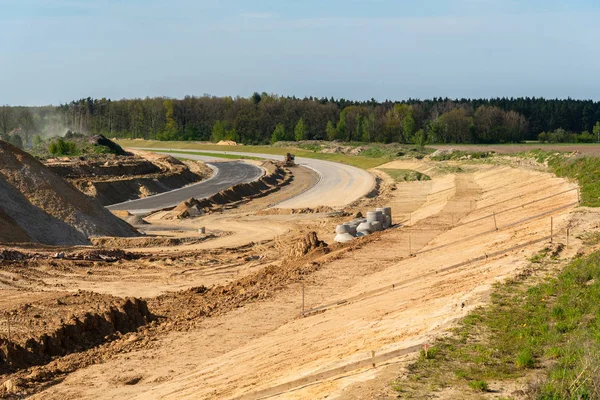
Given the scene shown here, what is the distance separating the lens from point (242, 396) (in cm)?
1325

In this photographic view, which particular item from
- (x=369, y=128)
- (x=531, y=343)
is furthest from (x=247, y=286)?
(x=369, y=128)

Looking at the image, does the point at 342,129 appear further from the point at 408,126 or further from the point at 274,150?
the point at 274,150

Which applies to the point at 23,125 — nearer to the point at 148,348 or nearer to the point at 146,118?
the point at 146,118

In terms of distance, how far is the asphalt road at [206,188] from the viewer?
5712 cm

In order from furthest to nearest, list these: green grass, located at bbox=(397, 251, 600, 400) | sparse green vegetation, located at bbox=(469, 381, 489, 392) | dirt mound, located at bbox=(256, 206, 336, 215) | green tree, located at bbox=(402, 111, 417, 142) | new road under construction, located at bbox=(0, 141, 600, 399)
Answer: green tree, located at bbox=(402, 111, 417, 142) < dirt mound, located at bbox=(256, 206, 336, 215) < new road under construction, located at bbox=(0, 141, 600, 399) < sparse green vegetation, located at bbox=(469, 381, 489, 392) < green grass, located at bbox=(397, 251, 600, 400)

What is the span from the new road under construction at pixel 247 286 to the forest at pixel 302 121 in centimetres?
9384

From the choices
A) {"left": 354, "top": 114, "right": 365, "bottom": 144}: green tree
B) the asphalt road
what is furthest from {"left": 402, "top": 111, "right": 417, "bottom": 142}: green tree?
the asphalt road

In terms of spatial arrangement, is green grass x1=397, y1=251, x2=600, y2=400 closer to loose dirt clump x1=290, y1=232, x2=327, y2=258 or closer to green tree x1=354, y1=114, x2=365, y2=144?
loose dirt clump x1=290, y1=232, x2=327, y2=258

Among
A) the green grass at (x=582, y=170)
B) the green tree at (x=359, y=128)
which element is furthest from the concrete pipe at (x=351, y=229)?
the green tree at (x=359, y=128)

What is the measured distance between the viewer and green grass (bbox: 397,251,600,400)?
1137cm

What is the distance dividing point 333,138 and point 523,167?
293ft

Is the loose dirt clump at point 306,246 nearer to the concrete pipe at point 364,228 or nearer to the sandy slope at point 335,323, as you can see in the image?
the sandy slope at point 335,323

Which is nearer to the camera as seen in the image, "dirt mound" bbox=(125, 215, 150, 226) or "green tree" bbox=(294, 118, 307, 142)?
"dirt mound" bbox=(125, 215, 150, 226)

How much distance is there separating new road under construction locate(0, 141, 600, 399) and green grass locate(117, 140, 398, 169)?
4304 centimetres
